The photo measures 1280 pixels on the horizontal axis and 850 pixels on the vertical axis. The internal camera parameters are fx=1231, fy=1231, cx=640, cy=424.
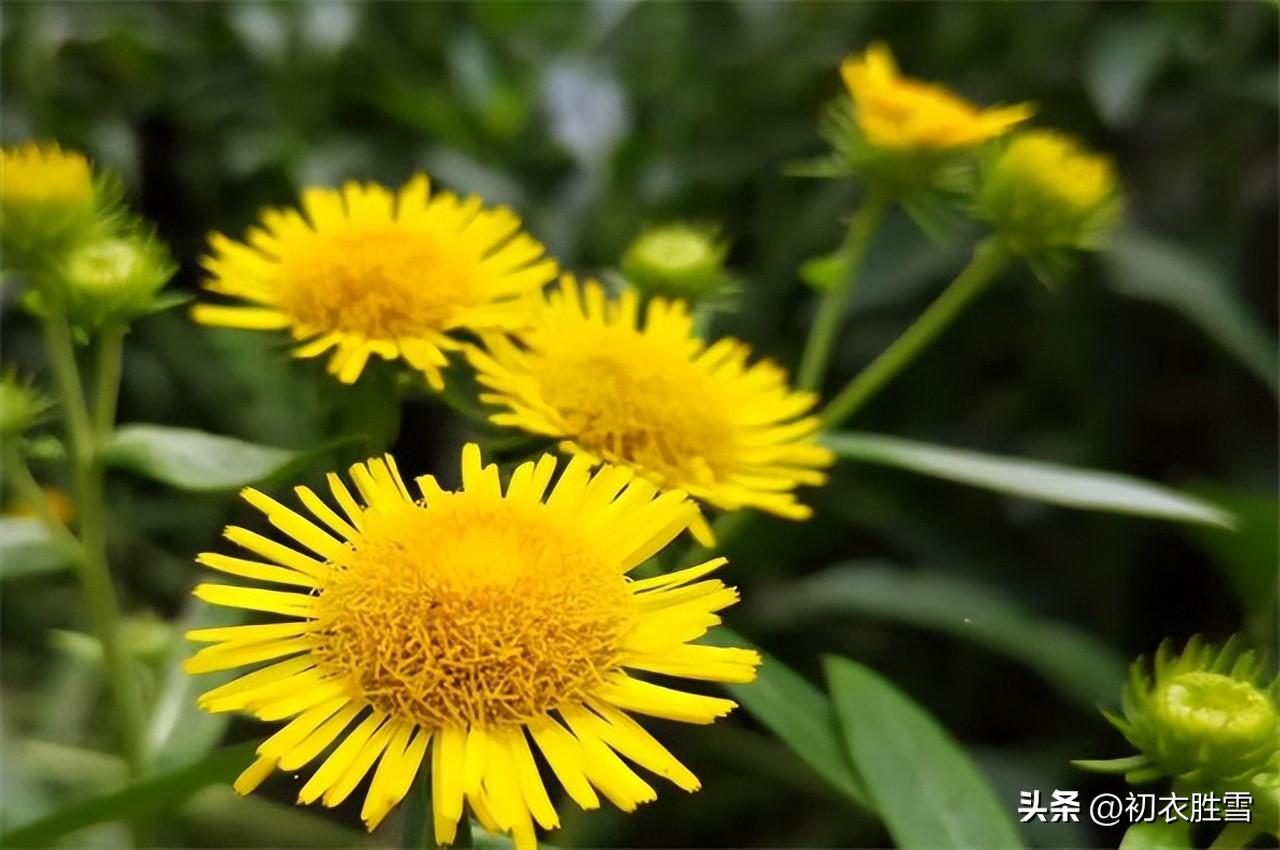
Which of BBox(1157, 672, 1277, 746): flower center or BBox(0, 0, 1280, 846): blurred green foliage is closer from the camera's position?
BBox(1157, 672, 1277, 746): flower center

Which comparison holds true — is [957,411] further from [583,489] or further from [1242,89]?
[583,489]

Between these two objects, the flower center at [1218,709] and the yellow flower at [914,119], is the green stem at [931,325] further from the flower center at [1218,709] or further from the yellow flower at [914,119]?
the flower center at [1218,709]

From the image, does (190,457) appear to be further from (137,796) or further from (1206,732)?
(1206,732)

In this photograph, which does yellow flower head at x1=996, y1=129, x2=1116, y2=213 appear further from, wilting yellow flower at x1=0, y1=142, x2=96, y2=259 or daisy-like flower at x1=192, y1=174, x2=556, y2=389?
wilting yellow flower at x1=0, y1=142, x2=96, y2=259

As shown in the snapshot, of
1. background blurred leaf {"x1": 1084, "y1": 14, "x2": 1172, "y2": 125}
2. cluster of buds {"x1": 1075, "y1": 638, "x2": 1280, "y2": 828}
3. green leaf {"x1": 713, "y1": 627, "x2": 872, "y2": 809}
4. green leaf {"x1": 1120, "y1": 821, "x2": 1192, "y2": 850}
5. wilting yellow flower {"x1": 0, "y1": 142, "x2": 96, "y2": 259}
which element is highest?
background blurred leaf {"x1": 1084, "y1": 14, "x2": 1172, "y2": 125}

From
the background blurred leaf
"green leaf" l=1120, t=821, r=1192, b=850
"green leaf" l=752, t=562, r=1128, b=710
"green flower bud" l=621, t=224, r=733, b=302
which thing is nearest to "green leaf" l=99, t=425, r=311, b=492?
"green flower bud" l=621, t=224, r=733, b=302
